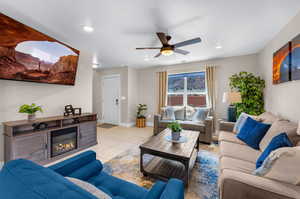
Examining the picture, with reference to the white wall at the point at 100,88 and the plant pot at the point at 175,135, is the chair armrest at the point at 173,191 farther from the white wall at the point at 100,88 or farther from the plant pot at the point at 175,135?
the white wall at the point at 100,88

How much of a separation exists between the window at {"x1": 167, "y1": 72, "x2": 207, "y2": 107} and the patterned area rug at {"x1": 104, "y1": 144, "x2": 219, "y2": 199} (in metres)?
2.01

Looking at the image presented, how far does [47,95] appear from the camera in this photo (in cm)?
254

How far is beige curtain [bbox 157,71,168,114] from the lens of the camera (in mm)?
4708

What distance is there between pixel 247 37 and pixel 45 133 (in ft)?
14.0

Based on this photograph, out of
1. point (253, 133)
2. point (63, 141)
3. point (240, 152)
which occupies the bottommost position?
point (63, 141)

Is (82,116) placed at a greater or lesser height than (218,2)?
lesser

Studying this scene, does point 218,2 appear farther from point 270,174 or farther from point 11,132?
point 11,132

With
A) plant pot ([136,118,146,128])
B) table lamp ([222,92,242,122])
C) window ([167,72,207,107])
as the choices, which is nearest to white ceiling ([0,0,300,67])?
table lamp ([222,92,242,122])

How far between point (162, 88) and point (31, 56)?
367cm

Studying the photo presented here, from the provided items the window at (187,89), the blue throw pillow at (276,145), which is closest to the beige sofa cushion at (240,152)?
the blue throw pillow at (276,145)

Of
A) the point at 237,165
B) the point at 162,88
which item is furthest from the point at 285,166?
the point at 162,88

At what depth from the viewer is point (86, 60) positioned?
10.8 feet

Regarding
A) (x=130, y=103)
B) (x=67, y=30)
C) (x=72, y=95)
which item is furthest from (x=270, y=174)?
(x=130, y=103)

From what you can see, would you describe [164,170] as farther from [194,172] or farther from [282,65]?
[282,65]
